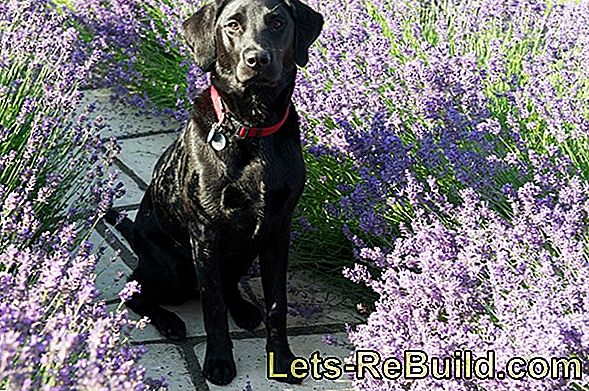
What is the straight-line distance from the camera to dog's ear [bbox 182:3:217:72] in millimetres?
3025

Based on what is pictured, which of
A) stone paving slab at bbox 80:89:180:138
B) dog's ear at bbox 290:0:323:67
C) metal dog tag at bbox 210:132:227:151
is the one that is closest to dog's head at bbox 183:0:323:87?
dog's ear at bbox 290:0:323:67

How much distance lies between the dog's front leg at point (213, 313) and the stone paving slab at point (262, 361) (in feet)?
0.15

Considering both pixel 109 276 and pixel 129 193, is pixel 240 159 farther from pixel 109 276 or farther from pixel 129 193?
pixel 129 193

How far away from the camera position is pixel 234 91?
118 inches

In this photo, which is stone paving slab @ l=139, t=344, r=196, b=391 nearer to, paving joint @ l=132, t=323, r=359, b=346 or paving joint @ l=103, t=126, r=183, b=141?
paving joint @ l=132, t=323, r=359, b=346

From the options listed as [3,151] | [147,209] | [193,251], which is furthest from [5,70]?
[193,251]

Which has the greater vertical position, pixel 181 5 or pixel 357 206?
pixel 181 5

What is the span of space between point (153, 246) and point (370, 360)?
3.25 feet

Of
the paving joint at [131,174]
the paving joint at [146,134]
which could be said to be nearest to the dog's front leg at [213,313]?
the paving joint at [131,174]

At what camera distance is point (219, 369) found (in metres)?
3.18

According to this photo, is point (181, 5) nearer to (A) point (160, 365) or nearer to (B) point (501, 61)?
(B) point (501, 61)

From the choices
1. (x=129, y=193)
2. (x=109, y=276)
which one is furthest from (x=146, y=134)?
(x=109, y=276)

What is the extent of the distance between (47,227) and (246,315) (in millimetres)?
755

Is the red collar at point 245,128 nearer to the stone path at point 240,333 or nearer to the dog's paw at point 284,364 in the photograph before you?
the stone path at point 240,333
